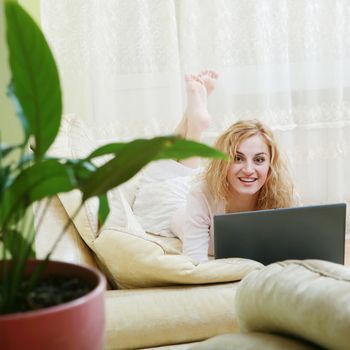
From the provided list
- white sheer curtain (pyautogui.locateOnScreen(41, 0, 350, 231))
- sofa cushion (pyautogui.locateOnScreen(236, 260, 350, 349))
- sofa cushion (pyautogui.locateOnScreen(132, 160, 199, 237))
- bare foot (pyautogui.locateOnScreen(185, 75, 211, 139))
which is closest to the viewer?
sofa cushion (pyautogui.locateOnScreen(236, 260, 350, 349))

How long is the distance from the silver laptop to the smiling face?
0.45m

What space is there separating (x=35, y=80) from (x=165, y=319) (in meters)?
0.81

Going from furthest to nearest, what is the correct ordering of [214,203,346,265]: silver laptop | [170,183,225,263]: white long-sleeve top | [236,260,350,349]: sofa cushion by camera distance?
[170,183,225,263]: white long-sleeve top < [214,203,346,265]: silver laptop < [236,260,350,349]: sofa cushion

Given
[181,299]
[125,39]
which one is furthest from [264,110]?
[181,299]

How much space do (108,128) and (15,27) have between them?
264 centimetres

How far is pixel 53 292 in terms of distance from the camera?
0.66 metres

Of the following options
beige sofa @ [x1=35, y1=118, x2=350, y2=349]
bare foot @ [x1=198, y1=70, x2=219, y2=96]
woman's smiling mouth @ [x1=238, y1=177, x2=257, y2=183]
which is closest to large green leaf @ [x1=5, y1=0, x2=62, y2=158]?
beige sofa @ [x1=35, y1=118, x2=350, y2=349]

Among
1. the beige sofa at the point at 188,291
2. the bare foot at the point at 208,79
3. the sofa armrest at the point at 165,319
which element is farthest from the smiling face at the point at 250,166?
the sofa armrest at the point at 165,319

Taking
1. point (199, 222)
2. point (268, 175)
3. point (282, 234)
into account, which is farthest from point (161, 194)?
point (282, 234)

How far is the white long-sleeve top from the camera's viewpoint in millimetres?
2189

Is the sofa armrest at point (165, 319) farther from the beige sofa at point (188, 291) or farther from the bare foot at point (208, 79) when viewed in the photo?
the bare foot at point (208, 79)

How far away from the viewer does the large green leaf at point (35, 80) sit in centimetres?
62

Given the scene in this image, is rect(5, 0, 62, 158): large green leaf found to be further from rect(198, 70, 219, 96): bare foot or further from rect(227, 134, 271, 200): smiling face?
rect(198, 70, 219, 96): bare foot

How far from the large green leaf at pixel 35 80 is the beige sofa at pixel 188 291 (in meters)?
0.11
